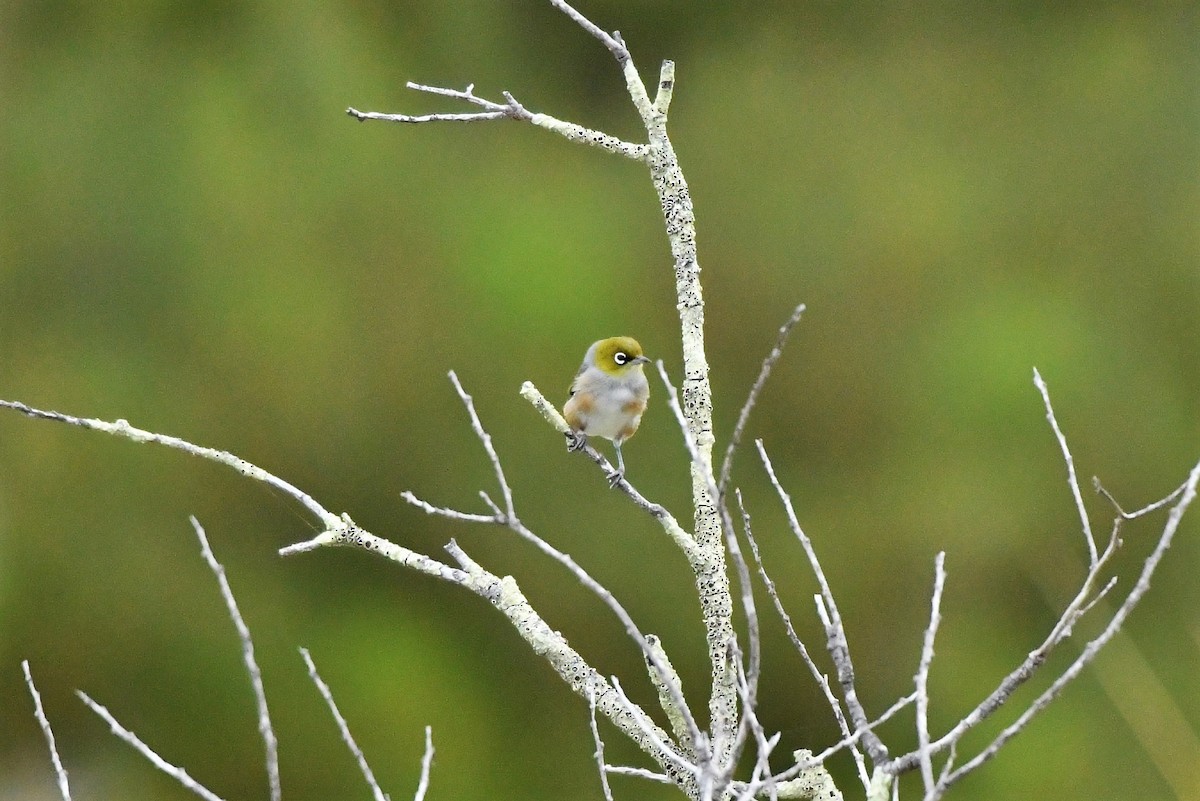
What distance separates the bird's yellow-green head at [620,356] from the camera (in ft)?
9.09

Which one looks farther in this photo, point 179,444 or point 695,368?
point 695,368

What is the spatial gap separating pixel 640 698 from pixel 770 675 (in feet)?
1.79

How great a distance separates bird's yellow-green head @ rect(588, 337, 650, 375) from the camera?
277cm

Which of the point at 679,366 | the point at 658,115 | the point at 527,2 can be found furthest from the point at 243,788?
the point at 658,115

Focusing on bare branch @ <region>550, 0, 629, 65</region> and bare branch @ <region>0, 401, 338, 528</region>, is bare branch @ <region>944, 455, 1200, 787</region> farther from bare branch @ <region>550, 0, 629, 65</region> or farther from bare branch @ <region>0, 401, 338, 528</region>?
bare branch @ <region>550, 0, 629, 65</region>

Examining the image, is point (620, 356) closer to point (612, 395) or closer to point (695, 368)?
point (612, 395)

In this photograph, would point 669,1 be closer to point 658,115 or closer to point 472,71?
point 472,71

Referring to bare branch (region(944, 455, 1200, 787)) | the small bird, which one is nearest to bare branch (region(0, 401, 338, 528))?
bare branch (region(944, 455, 1200, 787))

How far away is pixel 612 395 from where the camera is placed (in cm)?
273

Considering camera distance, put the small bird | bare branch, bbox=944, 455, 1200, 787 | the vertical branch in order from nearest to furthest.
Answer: bare branch, bbox=944, 455, 1200, 787 < the vertical branch < the small bird

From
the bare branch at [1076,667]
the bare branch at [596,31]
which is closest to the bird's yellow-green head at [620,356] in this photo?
the bare branch at [596,31]

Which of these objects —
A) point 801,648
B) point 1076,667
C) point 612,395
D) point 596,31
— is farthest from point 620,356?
point 1076,667

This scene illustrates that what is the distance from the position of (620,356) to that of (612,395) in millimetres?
100

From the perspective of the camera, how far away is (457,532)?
4.52 meters
